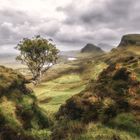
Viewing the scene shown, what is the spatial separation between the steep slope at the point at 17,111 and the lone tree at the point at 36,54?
83999mm

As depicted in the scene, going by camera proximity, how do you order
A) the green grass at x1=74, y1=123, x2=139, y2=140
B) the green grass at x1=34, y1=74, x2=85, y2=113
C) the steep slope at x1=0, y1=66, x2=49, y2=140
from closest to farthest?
the green grass at x1=74, y1=123, x2=139, y2=140, the steep slope at x1=0, y1=66, x2=49, y2=140, the green grass at x1=34, y1=74, x2=85, y2=113

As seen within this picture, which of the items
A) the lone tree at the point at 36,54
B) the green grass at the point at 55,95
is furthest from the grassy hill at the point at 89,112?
the lone tree at the point at 36,54

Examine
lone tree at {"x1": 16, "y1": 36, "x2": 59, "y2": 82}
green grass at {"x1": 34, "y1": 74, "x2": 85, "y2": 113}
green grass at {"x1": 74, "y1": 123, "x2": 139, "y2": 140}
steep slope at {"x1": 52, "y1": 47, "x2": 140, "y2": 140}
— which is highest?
lone tree at {"x1": 16, "y1": 36, "x2": 59, "y2": 82}

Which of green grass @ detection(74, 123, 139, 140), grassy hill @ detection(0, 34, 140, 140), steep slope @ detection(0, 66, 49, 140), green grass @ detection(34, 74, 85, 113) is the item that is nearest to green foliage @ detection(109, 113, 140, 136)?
grassy hill @ detection(0, 34, 140, 140)

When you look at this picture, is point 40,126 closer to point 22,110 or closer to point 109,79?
point 22,110

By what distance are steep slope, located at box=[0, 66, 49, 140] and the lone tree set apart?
84.0m

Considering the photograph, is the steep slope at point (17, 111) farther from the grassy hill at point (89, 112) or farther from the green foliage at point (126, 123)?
the green foliage at point (126, 123)

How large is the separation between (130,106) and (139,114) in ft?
2.67

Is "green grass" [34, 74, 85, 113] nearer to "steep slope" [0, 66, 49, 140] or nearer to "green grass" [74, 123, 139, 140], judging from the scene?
"steep slope" [0, 66, 49, 140]

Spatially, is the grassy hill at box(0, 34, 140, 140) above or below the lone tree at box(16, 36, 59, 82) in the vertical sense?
below

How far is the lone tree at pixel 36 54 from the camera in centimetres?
10956

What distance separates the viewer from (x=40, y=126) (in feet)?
74.8

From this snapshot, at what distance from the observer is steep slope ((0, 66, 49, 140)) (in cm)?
1812

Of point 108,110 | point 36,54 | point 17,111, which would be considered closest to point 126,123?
point 108,110
